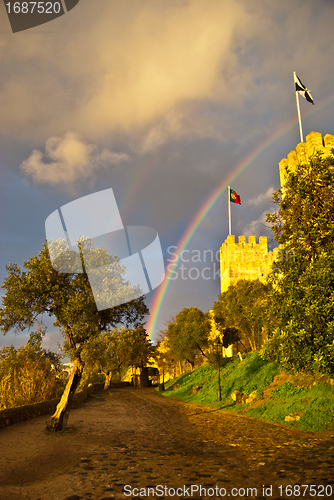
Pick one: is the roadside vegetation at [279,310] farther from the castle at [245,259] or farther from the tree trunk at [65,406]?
the castle at [245,259]

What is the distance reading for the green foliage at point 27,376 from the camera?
16.3m

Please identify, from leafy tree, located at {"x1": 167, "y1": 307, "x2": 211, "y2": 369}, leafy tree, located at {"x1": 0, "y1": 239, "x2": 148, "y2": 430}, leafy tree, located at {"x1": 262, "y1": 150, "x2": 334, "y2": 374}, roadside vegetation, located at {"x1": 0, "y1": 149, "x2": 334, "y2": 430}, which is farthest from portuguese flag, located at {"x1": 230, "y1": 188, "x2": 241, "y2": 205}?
leafy tree, located at {"x1": 0, "y1": 239, "x2": 148, "y2": 430}

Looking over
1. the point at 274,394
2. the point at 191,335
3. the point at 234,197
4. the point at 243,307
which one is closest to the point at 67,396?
the point at 274,394

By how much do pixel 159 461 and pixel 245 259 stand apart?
167ft

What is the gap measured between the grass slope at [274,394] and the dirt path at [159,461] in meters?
1.52

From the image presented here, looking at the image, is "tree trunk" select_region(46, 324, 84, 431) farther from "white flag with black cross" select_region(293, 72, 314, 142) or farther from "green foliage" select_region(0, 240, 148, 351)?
Answer: "white flag with black cross" select_region(293, 72, 314, 142)

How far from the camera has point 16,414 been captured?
13625 mm

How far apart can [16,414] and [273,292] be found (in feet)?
42.4

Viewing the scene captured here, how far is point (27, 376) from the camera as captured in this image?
1714 cm

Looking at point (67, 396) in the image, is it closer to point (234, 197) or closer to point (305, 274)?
point (305, 274)

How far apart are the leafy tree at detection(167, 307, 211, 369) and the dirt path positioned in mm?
27827

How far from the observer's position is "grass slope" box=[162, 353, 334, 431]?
46.3 feet

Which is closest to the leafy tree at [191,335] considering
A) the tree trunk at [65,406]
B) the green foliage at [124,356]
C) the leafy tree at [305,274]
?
the green foliage at [124,356]

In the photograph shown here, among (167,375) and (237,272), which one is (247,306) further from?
(167,375)
